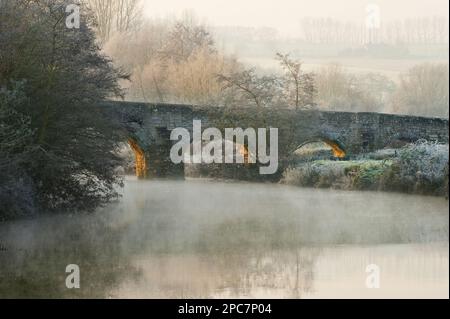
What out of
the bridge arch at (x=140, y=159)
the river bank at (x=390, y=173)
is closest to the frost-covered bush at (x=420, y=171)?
the river bank at (x=390, y=173)

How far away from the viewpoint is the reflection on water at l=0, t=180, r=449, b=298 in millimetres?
8508

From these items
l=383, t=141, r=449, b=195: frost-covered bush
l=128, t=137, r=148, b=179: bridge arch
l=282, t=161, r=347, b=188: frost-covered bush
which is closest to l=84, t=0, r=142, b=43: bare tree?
l=128, t=137, r=148, b=179: bridge arch

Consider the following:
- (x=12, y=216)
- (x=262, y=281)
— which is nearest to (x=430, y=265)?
(x=262, y=281)

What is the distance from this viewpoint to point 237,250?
11195mm

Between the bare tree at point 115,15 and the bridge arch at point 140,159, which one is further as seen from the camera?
the bare tree at point 115,15

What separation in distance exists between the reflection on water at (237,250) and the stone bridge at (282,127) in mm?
8099

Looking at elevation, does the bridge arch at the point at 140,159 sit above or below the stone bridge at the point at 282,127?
below

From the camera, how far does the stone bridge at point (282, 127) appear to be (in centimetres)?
2692

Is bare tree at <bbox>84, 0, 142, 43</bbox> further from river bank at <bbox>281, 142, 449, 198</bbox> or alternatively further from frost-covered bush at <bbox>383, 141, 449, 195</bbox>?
frost-covered bush at <bbox>383, 141, 449, 195</bbox>

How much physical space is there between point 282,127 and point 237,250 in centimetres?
1559

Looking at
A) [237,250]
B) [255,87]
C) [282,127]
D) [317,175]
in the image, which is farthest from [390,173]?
[237,250]

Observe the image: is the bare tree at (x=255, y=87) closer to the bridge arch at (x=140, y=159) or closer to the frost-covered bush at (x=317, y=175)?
the frost-covered bush at (x=317, y=175)
